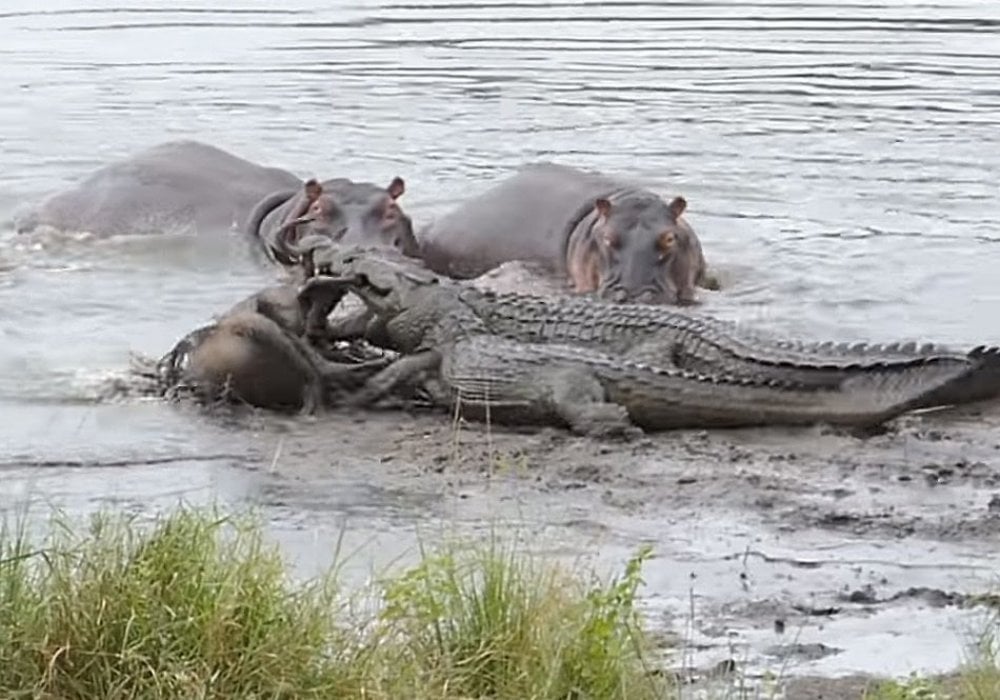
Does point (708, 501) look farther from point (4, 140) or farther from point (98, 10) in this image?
point (98, 10)

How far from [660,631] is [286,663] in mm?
1087

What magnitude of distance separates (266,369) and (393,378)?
0.40m

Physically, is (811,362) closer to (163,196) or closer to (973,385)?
(973,385)

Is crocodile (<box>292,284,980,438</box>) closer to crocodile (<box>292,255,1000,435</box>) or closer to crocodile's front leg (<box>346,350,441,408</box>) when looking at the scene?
crocodile (<box>292,255,1000,435</box>)

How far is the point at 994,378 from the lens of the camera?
6.90m

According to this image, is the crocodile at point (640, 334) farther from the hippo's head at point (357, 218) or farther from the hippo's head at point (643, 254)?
the hippo's head at point (357, 218)

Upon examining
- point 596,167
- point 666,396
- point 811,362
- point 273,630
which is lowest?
point 596,167

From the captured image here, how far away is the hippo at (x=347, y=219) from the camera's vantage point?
30.1 ft

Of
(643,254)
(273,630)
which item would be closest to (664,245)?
(643,254)

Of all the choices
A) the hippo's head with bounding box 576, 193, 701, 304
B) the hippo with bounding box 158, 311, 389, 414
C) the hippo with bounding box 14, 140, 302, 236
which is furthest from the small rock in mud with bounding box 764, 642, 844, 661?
the hippo with bounding box 14, 140, 302, 236

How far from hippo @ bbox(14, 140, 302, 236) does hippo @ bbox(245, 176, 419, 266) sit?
2.70ft

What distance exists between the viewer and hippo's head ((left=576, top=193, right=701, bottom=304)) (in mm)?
8641

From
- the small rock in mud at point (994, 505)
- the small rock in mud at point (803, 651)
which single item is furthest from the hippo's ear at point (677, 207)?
the small rock in mud at point (803, 651)

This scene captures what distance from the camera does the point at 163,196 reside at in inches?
415
